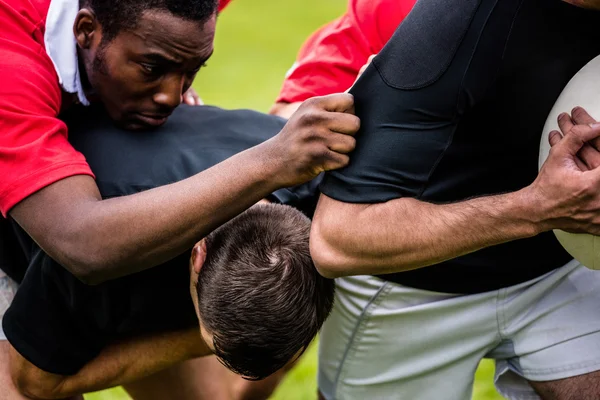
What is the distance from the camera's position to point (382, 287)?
12.3 ft

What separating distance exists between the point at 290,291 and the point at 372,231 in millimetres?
418

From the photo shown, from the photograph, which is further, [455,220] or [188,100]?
[188,100]

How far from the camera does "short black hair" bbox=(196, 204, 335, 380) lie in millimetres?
3307

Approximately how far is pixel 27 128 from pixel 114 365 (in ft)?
3.18

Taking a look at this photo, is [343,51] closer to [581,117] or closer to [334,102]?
[334,102]

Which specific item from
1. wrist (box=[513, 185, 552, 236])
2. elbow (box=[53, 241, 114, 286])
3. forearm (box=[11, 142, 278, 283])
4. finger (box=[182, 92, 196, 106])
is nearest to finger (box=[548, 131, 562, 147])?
wrist (box=[513, 185, 552, 236])

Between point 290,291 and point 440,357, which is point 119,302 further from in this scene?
point 440,357

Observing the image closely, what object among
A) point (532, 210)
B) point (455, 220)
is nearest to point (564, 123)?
point (532, 210)

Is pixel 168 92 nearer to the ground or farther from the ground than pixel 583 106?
nearer to the ground

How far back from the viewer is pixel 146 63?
345 centimetres

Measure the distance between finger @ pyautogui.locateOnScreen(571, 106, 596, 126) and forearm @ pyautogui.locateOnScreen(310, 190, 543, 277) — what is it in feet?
0.82

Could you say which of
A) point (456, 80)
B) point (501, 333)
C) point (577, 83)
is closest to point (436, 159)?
point (456, 80)

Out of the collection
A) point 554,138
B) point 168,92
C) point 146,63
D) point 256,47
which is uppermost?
point 554,138

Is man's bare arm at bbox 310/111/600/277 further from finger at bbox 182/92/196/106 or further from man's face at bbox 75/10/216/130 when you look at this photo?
finger at bbox 182/92/196/106
